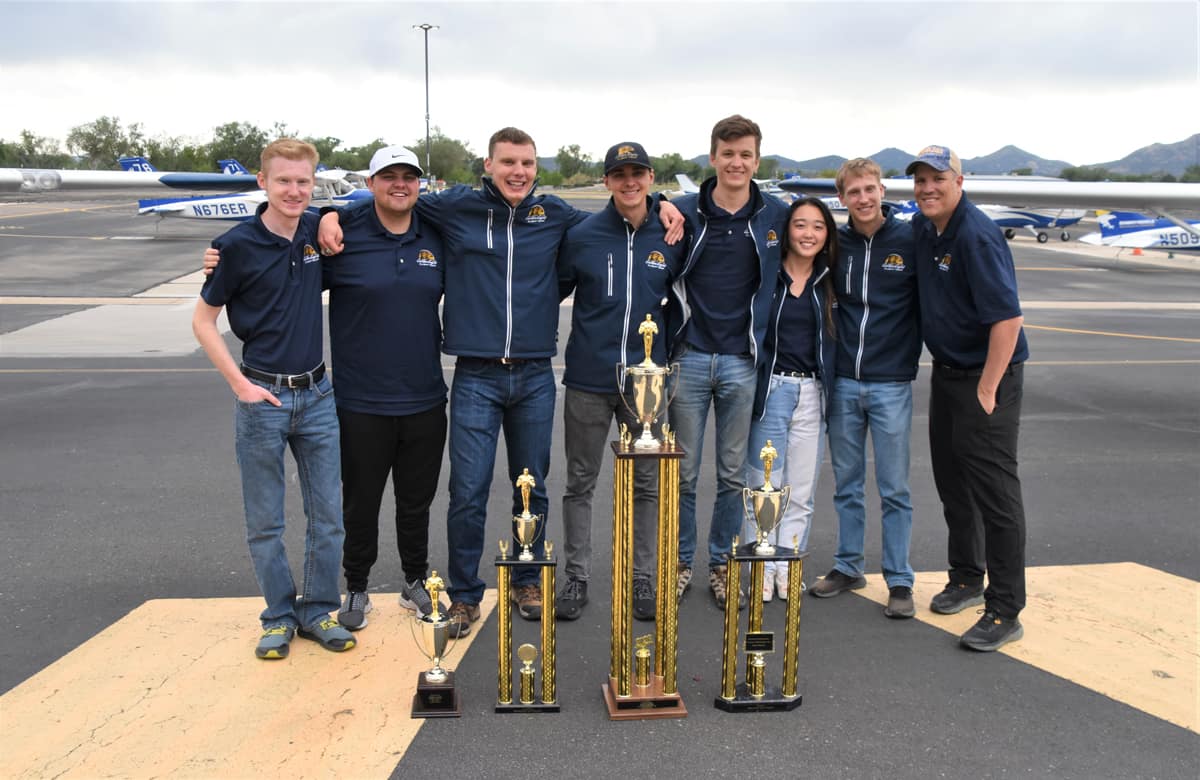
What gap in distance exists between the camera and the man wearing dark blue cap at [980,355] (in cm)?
436

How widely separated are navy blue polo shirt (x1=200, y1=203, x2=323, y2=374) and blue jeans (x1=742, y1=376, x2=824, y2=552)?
7.06ft

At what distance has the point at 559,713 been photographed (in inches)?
153

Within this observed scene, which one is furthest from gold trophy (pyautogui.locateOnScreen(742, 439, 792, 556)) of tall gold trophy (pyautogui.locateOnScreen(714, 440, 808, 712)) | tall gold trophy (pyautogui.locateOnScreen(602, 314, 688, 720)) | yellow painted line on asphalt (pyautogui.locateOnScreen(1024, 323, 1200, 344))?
yellow painted line on asphalt (pyautogui.locateOnScreen(1024, 323, 1200, 344))

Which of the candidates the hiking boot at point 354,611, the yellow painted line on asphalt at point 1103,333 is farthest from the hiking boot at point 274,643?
the yellow painted line on asphalt at point 1103,333

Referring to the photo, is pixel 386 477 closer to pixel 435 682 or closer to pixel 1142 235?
pixel 435 682

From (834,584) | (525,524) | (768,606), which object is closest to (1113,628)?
(834,584)

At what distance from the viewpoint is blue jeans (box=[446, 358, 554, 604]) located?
181 inches

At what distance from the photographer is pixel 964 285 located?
14.8 feet

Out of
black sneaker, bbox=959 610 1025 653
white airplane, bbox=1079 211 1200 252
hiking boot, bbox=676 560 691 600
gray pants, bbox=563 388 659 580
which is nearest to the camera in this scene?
black sneaker, bbox=959 610 1025 653

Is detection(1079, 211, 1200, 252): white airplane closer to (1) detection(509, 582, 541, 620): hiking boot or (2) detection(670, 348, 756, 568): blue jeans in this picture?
(2) detection(670, 348, 756, 568): blue jeans

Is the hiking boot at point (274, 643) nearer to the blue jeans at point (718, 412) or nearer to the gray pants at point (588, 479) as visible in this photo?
the gray pants at point (588, 479)

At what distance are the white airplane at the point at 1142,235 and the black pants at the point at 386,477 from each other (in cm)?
3052

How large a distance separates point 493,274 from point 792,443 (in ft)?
5.54

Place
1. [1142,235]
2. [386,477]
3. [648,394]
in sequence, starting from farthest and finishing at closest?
[1142,235], [386,477], [648,394]
